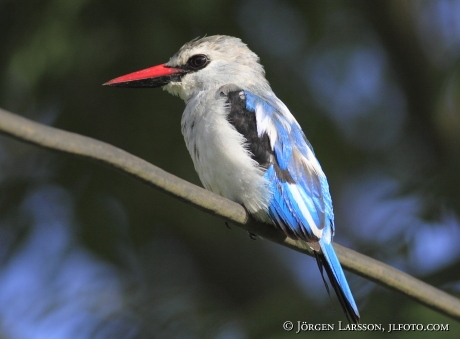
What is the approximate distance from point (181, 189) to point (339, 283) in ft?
3.32

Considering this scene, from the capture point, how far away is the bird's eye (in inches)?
145

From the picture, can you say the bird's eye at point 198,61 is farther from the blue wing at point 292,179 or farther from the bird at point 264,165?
the blue wing at point 292,179

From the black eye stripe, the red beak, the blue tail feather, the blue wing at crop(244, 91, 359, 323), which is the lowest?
the blue tail feather

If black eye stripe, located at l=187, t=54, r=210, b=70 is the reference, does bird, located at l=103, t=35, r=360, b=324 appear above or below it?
below

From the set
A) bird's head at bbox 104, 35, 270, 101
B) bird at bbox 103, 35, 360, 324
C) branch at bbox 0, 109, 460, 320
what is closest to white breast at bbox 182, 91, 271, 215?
bird at bbox 103, 35, 360, 324

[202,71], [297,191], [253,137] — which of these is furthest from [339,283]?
[202,71]

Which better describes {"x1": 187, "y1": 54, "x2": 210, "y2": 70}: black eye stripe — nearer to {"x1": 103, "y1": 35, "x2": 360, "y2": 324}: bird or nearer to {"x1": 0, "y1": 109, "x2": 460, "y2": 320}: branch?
{"x1": 103, "y1": 35, "x2": 360, "y2": 324}: bird

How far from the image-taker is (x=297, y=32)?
5.45 metres

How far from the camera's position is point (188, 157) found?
504cm

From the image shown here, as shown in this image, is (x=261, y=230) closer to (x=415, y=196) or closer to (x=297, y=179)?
(x=297, y=179)

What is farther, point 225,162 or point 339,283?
point 225,162

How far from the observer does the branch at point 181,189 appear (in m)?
1.58

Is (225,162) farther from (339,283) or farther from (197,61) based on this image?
(197,61)

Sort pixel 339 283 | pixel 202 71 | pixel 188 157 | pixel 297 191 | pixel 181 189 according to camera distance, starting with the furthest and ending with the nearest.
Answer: pixel 188 157, pixel 202 71, pixel 297 191, pixel 339 283, pixel 181 189
